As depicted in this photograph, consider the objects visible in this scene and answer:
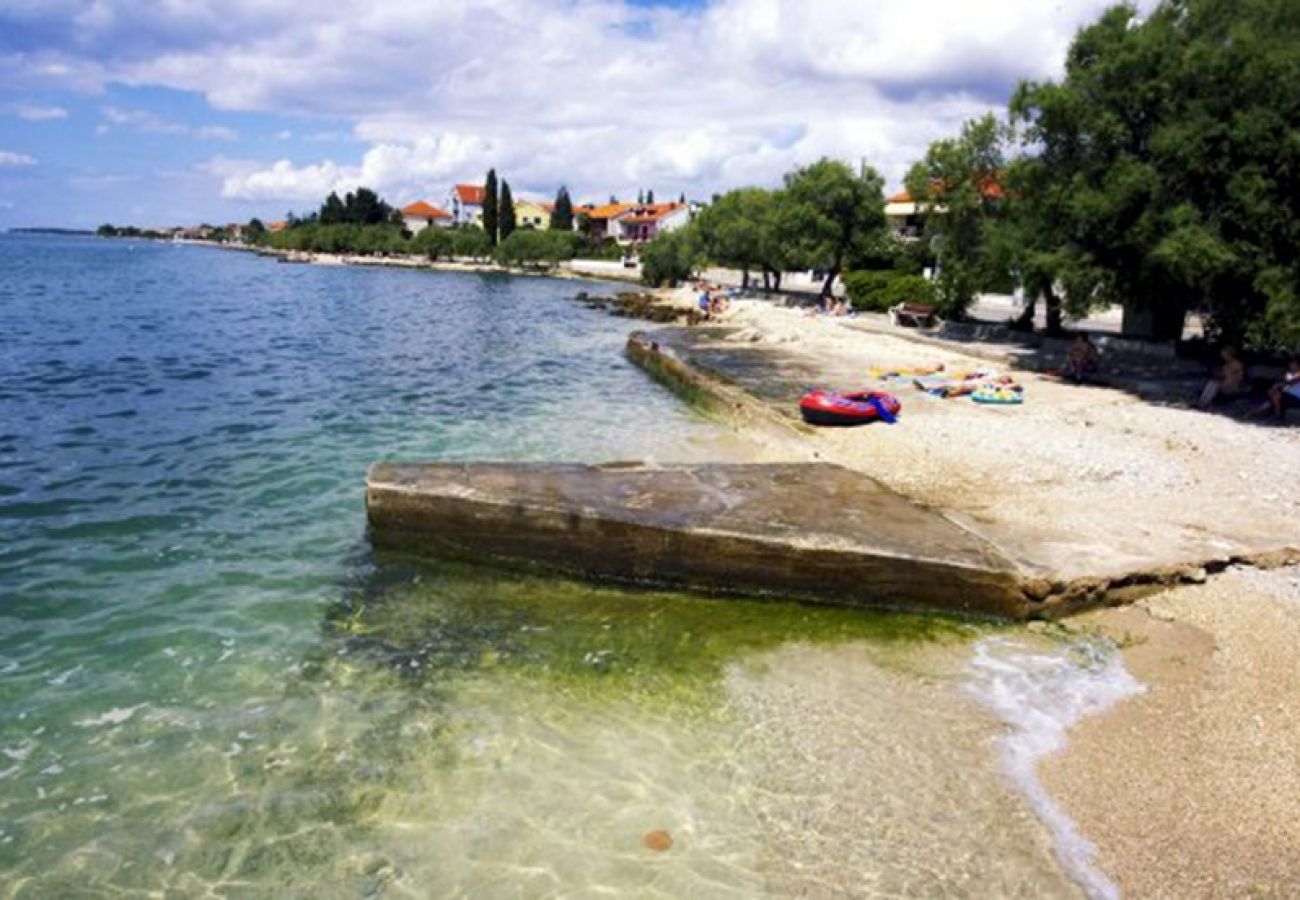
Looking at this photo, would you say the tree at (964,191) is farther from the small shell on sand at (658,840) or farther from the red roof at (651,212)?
the red roof at (651,212)

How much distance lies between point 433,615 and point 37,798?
13.1 ft

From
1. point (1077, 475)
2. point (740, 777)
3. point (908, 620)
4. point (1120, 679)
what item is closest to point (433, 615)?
point (740, 777)

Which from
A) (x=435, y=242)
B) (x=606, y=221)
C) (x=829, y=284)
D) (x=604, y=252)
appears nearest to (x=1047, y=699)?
(x=829, y=284)

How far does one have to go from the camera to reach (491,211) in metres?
137

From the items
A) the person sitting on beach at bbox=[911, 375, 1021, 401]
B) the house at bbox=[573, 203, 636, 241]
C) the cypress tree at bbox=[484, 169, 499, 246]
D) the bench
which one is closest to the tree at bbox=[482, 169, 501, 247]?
the cypress tree at bbox=[484, 169, 499, 246]

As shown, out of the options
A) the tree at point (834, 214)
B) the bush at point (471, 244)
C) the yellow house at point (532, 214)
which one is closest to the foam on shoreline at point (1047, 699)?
the tree at point (834, 214)

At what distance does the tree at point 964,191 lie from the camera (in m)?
30.4

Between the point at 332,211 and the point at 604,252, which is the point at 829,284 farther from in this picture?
the point at 332,211

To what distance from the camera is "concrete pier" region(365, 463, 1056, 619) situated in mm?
10062

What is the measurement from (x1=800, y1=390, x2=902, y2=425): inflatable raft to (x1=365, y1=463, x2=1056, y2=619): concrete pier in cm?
561

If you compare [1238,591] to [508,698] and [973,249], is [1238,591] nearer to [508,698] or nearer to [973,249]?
[508,698]

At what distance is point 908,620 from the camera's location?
992 centimetres

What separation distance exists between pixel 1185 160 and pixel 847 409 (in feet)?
30.2

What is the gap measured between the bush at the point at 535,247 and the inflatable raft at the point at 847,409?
110 m
